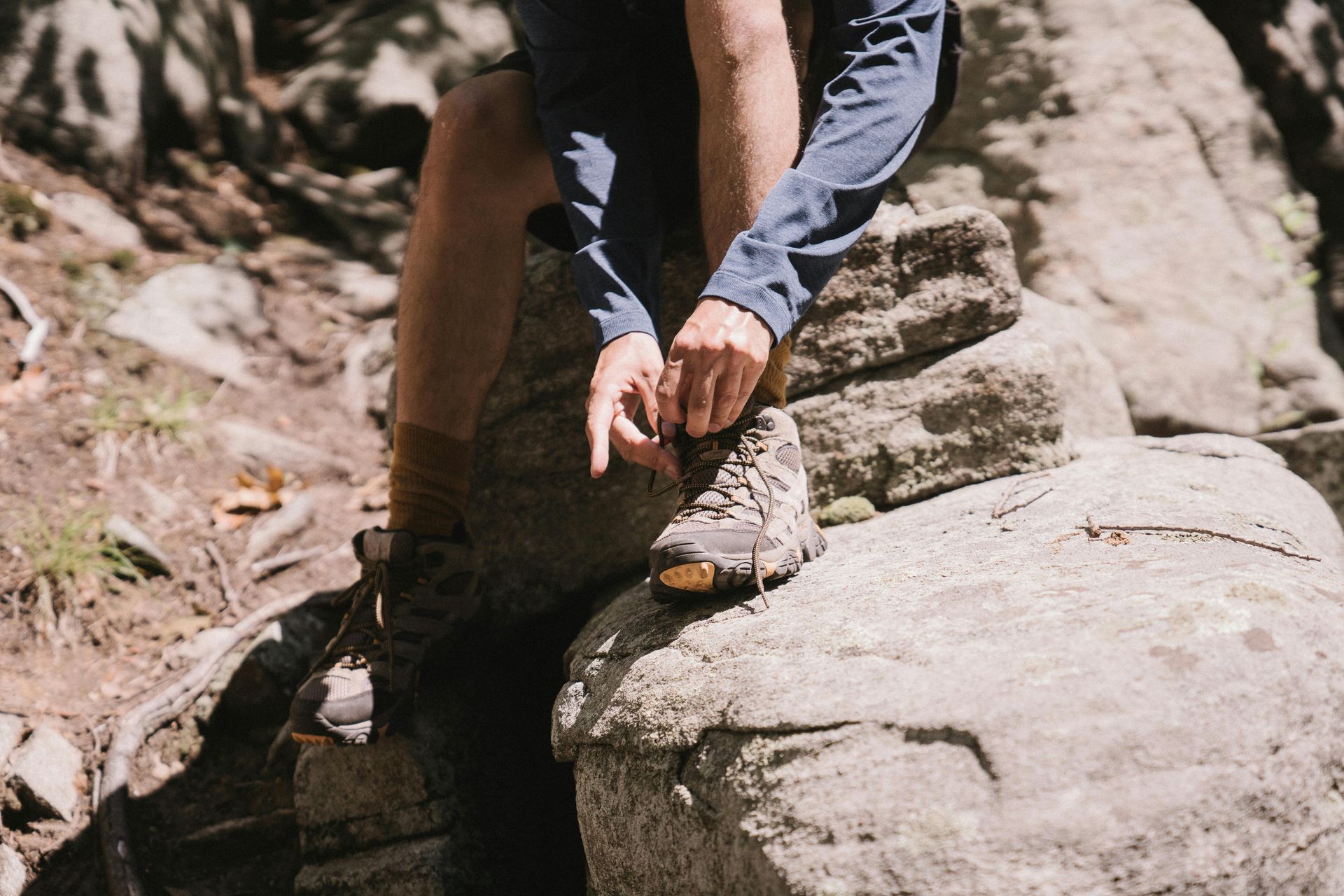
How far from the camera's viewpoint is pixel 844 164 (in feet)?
5.65

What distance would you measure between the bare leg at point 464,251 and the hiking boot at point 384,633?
0.33 m

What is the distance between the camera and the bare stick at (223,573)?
9.70 ft

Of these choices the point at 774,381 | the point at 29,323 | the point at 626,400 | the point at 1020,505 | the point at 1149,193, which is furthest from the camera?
the point at 1149,193

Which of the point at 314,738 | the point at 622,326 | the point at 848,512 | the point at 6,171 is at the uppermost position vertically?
the point at 6,171

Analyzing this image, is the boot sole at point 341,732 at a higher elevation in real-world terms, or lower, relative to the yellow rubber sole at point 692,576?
lower

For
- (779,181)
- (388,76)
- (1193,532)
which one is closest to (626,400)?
(779,181)

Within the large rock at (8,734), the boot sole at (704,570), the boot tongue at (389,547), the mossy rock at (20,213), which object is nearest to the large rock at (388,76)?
the mossy rock at (20,213)

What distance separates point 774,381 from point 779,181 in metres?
0.43

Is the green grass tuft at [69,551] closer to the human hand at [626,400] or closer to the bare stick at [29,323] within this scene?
the bare stick at [29,323]

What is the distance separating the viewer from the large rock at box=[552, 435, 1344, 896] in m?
1.09

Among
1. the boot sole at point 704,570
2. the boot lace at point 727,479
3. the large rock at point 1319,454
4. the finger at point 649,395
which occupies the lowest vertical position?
the large rock at point 1319,454

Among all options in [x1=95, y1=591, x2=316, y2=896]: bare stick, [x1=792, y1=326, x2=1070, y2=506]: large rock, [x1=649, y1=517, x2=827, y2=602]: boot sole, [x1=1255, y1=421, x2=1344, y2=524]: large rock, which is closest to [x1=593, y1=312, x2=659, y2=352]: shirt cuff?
[x1=649, y1=517, x2=827, y2=602]: boot sole

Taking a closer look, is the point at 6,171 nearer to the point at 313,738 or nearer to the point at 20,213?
the point at 20,213

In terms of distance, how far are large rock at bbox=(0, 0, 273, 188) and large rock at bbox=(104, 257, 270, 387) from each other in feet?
Answer: 2.72
